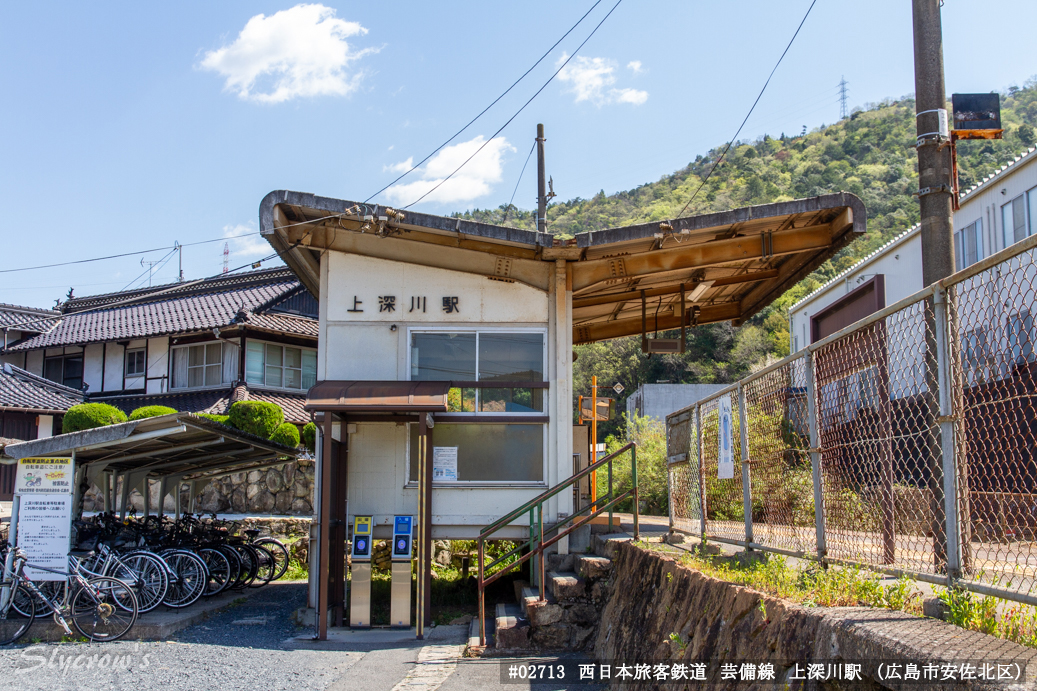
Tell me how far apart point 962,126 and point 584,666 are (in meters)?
5.83

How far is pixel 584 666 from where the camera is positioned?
7988 millimetres

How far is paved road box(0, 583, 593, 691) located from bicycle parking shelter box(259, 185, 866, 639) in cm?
135

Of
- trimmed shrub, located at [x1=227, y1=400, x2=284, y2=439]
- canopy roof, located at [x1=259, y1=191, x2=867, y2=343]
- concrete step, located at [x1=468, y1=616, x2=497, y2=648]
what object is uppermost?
canopy roof, located at [x1=259, y1=191, x2=867, y2=343]

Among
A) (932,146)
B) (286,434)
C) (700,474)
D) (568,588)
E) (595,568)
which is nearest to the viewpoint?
(932,146)

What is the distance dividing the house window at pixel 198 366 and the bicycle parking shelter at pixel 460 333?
55.2 ft

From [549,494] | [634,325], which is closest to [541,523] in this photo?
[549,494]

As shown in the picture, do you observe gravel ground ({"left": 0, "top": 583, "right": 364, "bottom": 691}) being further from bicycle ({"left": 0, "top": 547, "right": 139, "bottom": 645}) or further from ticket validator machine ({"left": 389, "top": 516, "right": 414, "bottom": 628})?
ticket validator machine ({"left": 389, "top": 516, "right": 414, "bottom": 628})

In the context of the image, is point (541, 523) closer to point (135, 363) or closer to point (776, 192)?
point (135, 363)

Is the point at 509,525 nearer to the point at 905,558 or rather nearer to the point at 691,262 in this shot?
the point at 691,262

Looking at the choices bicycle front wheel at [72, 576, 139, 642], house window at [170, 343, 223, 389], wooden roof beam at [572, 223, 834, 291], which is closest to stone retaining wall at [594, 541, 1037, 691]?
wooden roof beam at [572, 223, 834, 291]

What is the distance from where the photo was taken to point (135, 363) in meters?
28.6

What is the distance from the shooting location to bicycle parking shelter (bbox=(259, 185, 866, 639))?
10.6 m

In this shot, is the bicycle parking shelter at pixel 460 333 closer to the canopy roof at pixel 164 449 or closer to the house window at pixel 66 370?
the canopy roof at pixel 164 449

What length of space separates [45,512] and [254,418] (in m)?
11.7
